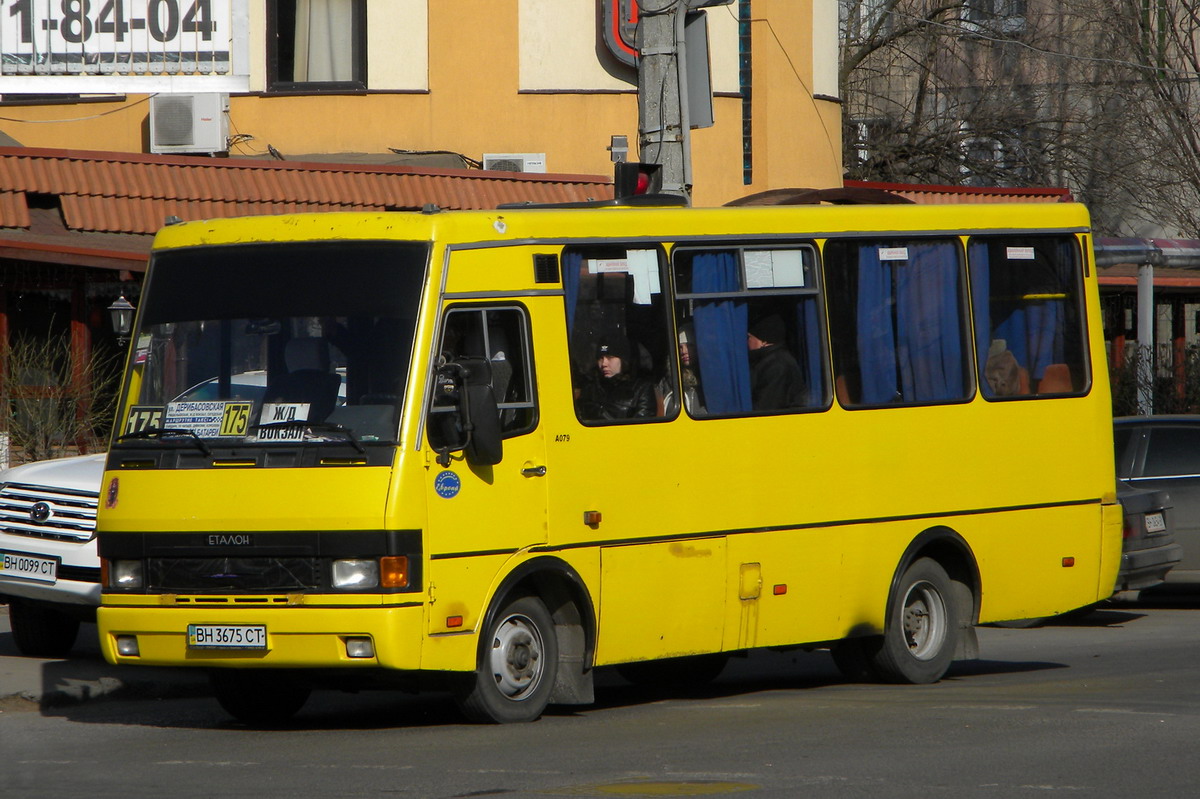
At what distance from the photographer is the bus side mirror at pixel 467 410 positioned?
8.96 meters

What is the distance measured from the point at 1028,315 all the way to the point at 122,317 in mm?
10226

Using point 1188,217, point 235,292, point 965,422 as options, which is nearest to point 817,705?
point 965,422

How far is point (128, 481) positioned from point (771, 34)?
17.9m

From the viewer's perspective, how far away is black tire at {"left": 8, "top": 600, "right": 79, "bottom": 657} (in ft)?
41.3

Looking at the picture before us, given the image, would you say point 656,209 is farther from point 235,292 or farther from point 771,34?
point 771,34

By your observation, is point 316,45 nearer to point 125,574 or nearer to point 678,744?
point 125,574

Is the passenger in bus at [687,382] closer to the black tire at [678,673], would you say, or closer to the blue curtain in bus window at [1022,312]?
the black tire at [678,673]

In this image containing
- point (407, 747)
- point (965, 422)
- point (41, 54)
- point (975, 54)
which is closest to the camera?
point (407, 747)

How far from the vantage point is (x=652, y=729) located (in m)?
9.36

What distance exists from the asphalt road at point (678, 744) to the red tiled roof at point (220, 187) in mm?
9982

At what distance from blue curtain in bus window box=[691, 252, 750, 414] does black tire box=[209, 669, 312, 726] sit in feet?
9.03

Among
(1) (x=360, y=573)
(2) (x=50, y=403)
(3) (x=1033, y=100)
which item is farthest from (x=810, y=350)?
(3) (x=1033, y=100)

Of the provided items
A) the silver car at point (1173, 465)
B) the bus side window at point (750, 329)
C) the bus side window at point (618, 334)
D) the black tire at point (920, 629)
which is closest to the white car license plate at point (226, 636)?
the bus side window at point (618, 334)

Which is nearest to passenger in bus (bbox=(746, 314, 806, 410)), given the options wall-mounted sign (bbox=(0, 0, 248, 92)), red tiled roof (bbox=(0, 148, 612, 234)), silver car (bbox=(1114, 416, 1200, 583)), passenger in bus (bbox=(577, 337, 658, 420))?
passenger in bus (bbox=(577, 337, 658, 420))
